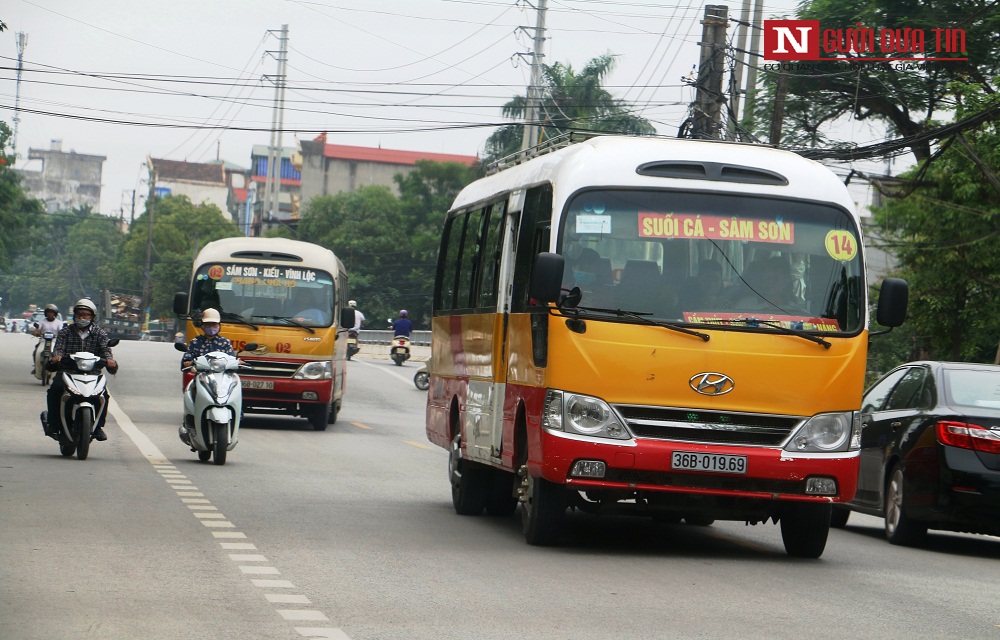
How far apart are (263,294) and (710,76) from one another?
750 centimetres

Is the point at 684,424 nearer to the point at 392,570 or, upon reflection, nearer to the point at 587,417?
the point at 587,417

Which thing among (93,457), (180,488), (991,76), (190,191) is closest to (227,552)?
(180,488)

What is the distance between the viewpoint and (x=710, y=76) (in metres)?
24.1

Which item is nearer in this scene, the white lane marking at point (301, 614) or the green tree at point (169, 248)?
the white lane marking at point (301, 614)

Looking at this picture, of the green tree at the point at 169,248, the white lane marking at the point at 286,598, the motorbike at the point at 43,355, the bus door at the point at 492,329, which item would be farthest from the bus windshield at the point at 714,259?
the green tree at the point at 169,248

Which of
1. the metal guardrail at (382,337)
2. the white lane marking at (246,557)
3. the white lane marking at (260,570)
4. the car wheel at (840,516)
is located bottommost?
the metal guardrail at (382,337)

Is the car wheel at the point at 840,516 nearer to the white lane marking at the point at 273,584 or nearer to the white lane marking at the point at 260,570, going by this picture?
the white lane marking at the point at 260,570

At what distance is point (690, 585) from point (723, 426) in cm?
150

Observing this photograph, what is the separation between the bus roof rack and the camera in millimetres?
11805

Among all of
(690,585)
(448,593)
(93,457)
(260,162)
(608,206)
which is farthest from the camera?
(260,162)

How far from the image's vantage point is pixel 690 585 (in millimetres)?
9281

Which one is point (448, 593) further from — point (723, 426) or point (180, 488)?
point (180, 488)

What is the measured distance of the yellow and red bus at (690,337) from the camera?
10406 mm

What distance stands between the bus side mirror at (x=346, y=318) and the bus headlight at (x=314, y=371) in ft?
3.71
